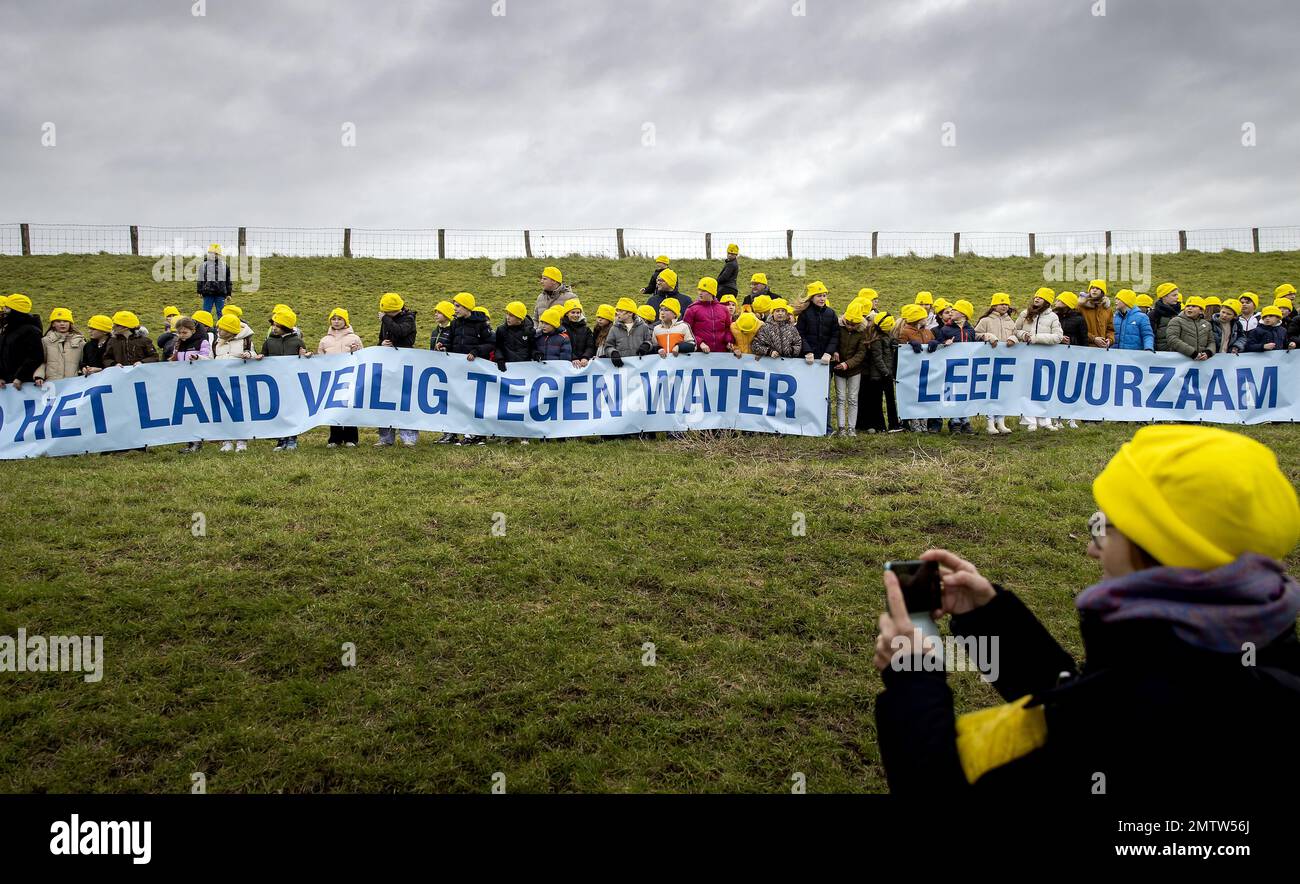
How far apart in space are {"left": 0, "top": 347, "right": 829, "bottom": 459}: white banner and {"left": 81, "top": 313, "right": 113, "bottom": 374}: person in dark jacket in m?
0.59

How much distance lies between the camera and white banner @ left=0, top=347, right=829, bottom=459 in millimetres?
11625

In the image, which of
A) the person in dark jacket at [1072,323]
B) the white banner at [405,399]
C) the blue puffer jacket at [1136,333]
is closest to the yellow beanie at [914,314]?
the white banner at [405,399]

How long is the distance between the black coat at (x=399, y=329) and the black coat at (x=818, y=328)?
616cm

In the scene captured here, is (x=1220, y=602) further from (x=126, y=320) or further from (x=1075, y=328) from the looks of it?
(x=126, y=320)

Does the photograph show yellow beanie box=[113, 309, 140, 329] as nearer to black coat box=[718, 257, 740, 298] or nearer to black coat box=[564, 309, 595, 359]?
black coat box=[564, 309, 595, 359]

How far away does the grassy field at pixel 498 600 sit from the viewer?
471 centimetres

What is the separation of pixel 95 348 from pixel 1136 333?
632 inches

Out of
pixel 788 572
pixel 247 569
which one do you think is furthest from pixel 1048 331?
pixel 247 569

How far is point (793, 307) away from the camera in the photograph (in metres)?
13.8

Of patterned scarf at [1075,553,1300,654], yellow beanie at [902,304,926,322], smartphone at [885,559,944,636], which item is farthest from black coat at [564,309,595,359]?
patterned scarf at [1075,553,1300,654]

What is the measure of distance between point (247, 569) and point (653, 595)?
11.3 feet

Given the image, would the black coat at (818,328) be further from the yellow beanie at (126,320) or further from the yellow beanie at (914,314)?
the yellow beanie at (126,320)

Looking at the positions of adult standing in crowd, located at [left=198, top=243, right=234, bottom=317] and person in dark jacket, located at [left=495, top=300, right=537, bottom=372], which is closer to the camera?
person in dark jacket, located at [left=495, top=300, right=537, bottom=372]
